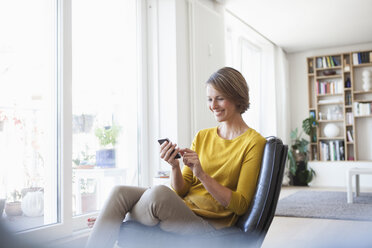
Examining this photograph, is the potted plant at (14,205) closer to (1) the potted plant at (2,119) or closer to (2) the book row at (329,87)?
(1) the potted plant at (2,119)

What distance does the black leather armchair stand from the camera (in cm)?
155

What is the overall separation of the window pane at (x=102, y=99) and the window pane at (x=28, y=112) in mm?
232

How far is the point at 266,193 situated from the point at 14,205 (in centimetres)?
156

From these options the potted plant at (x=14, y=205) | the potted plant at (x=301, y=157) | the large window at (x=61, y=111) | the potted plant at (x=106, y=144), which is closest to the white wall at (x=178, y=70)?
the large window at (x=61, y=111)

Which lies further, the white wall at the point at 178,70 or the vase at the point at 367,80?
the vase at the point at 367,80

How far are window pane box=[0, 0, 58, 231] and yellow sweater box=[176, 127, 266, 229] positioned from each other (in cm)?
115

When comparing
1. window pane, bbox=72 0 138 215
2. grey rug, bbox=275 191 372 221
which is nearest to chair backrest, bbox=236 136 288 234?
window pane, bbox=72 0 138 215

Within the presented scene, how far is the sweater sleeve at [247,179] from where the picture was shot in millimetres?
1638

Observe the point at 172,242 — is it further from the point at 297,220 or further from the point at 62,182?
the point at 297,220

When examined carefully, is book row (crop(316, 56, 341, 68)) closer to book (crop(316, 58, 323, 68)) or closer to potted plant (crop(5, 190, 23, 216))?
book (crop(316, 58, 323, 68))

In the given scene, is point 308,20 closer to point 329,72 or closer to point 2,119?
point 329,72

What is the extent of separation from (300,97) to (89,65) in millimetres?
5514

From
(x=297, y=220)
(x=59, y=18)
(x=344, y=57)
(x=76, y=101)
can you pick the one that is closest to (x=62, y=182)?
(x=76, y=101)

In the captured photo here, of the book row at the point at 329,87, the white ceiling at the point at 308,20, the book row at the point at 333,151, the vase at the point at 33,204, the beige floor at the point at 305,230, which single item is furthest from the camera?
the book row at the point at 329,87
